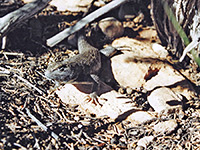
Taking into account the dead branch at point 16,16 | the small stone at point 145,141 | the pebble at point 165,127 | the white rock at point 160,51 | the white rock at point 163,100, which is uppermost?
the dead branch at point 16,16

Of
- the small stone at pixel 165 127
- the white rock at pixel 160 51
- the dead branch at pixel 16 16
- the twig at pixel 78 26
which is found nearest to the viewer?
the small stone at pixel 165 127

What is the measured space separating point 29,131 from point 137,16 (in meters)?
4.20

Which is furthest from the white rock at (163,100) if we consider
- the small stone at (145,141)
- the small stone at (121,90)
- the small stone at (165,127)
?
the small stone at (145,141)

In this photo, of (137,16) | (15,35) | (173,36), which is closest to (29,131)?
(15,35)

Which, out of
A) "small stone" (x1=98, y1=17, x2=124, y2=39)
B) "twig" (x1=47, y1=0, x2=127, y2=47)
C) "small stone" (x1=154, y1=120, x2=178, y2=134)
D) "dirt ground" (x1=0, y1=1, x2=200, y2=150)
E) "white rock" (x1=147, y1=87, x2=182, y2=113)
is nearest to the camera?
"dirt ground" (x1=0, y1=1, x2=200, y2=150)

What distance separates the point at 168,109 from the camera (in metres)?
4.45

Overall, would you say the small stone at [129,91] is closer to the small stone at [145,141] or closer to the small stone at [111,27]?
the small stone at [145,141]

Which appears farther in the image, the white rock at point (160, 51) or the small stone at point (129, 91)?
the white rock at point (160, 51)

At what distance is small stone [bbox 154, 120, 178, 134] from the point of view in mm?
4074

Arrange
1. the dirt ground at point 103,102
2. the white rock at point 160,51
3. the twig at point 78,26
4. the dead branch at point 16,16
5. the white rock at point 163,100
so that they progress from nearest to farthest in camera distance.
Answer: the dirt ground at point 103,102 < the white rock at point 163,100 < the dead branch at point 16,16 < the twig at point 78,26 < the white rock at point 160,51

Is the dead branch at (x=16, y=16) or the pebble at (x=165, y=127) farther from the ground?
the dead branch at (x=16, y=16)

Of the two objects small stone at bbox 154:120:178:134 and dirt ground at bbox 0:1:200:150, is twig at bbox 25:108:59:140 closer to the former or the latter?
dirt ground at bbox 0:1:200:150

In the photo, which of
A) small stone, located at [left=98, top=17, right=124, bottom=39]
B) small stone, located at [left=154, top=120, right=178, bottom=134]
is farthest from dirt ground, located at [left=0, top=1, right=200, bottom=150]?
small stone, located at [left=98, top=17, right=124, bottom=39]

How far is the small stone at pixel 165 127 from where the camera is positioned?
4.07 m
